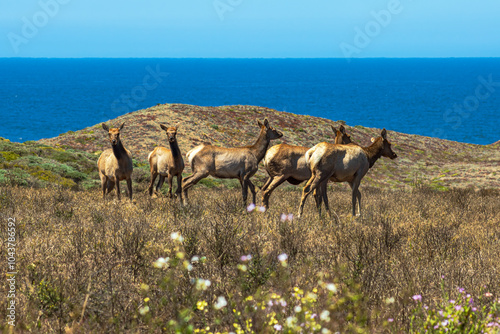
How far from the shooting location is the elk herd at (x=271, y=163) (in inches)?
454

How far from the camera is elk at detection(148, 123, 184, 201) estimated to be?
13.0 m

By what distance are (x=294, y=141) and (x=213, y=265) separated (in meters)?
27.3

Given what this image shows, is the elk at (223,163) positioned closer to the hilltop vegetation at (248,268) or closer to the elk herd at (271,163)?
the elk herd at (271,163)

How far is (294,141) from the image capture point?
33.3 meters

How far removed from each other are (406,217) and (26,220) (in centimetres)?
767

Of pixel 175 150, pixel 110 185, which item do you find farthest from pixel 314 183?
pixel 110 185

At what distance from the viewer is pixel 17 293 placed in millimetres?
5410

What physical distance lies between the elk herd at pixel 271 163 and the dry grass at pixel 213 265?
160 cm

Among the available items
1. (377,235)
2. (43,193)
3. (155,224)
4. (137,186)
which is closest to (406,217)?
(377,235)

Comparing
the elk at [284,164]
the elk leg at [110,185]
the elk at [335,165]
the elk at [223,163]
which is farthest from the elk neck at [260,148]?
the elk leg at [110,185]

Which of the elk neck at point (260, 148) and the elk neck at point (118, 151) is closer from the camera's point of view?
the elk neck at point (118, 151)

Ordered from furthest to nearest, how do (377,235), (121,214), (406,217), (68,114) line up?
(68,114) → (406,217) → (121,214) → (377,235)

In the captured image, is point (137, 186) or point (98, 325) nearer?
point (98, 325)

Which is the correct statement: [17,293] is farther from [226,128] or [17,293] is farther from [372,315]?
[226,128]
